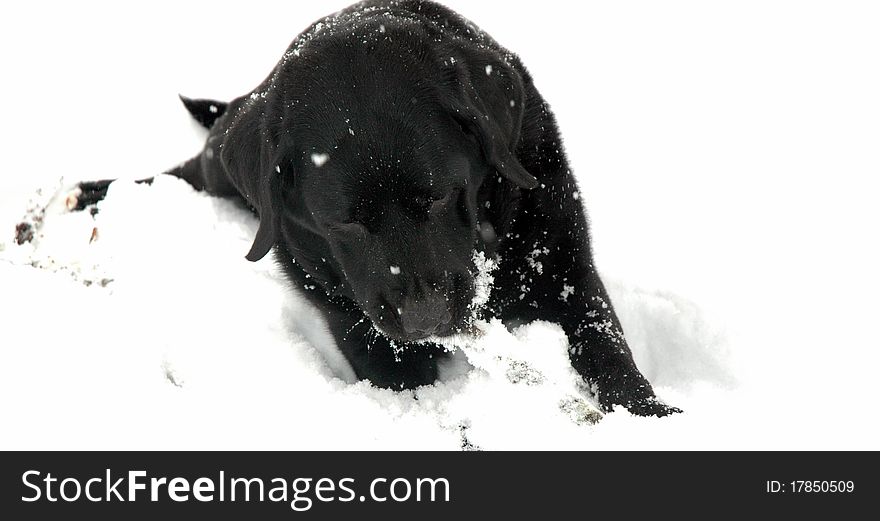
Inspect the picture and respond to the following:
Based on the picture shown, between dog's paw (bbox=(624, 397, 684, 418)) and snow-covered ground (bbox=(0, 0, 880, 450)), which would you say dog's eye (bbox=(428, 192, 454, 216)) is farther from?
dog's paw (bbox=(624, 397, 684, 418))

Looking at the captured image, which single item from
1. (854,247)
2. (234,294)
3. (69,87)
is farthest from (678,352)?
(69,87)

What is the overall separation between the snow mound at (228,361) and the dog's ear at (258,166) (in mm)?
530

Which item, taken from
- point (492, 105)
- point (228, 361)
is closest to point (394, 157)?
point (492, 105)

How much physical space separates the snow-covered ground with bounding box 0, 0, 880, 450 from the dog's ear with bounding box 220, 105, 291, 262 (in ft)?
1.98

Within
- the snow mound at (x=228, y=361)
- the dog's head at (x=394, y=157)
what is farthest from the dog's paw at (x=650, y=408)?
the dog's head at (x=394, y=157)

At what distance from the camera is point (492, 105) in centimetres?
242

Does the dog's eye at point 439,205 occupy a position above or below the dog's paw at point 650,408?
above

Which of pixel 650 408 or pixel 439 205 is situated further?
pixel 650 408

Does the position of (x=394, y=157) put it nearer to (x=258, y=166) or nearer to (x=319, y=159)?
(x=319, y=159)

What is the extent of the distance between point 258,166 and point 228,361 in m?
0.82

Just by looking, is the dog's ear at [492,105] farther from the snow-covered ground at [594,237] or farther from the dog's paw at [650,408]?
the dog's paw at [650,408]

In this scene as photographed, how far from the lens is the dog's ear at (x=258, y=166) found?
2.39 metres

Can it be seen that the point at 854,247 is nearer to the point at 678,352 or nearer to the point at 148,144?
the point at 678,352
